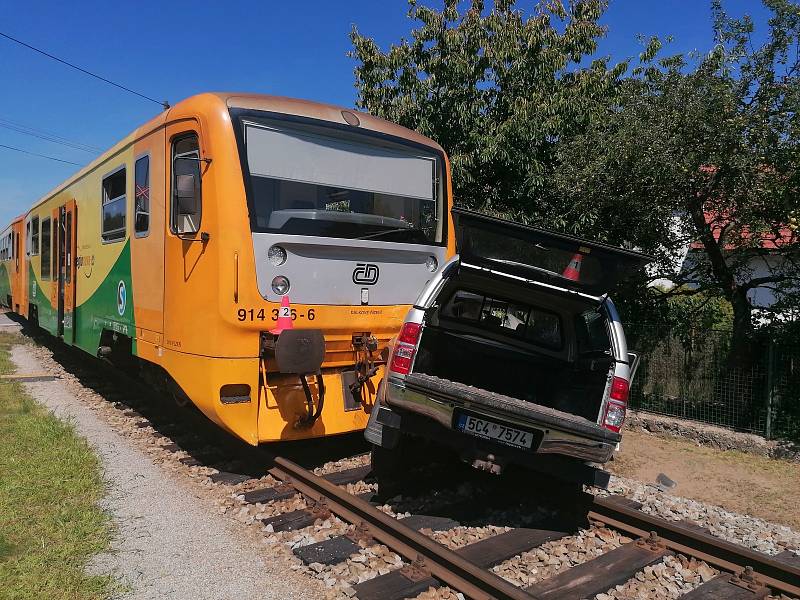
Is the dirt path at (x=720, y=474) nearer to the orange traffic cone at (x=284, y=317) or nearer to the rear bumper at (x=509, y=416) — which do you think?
the rear bumper at (x=509, y=416)

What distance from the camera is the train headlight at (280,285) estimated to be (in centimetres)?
535

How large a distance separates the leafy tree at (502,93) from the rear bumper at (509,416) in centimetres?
613

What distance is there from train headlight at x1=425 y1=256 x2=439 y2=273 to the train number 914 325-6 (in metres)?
1.38

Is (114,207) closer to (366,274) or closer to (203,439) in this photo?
(203,439)

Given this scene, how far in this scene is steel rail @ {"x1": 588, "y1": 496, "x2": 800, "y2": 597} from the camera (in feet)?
13.2

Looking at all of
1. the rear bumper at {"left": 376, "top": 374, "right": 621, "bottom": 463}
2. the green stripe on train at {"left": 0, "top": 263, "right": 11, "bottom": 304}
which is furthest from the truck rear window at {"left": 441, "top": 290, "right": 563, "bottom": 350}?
the green stripe on train at {"left": 0, "top": 263, "right": 11, "bottom": 304}

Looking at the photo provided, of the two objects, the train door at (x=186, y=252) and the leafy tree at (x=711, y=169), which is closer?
the train door at (x=186, y=252)

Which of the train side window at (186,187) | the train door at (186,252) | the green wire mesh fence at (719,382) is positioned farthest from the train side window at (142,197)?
the green wire mesh fence at (719,382)

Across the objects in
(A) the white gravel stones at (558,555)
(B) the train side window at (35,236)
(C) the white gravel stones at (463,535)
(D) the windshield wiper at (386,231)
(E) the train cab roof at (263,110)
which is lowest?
(A) the white gravel stones at (558,555)

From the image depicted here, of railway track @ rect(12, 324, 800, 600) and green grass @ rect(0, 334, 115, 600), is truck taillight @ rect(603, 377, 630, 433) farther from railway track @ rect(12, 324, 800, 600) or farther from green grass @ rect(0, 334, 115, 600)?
green grass @ rect(0, 334, 115, 600)

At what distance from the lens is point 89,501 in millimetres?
5055

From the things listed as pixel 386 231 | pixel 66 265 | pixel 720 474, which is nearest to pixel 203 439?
pixel 386 231

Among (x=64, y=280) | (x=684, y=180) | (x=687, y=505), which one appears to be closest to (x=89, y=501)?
(x=687, y=505)

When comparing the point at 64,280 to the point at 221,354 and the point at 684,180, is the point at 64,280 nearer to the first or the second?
the point at 221,354
